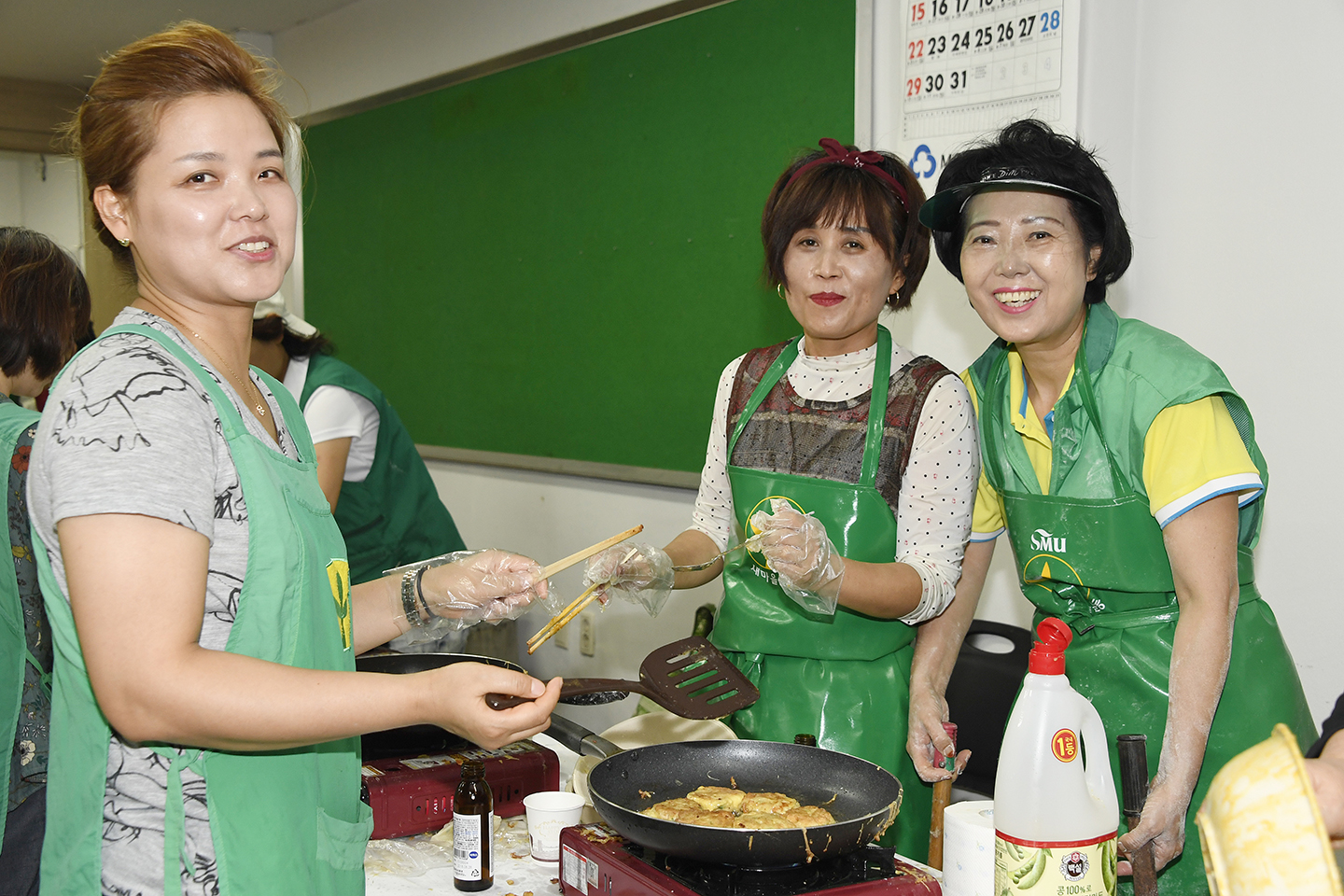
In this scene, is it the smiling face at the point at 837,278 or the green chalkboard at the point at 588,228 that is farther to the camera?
the green chalkboard at the point at 588,228

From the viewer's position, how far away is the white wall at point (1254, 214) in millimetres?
2213

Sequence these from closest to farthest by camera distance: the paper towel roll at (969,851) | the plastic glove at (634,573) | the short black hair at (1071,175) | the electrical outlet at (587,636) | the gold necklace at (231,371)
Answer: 1. the gold necklace at (231,371)
2. the paper towel roll at (969,851)
3. the short black hair at (1071,175)
4. the plastic glove at (634,573)
5. the electrical outlet at (587,636)

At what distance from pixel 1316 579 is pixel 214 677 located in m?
2.17

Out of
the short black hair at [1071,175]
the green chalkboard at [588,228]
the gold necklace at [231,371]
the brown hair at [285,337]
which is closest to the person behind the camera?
the gold necklace at [231,371]

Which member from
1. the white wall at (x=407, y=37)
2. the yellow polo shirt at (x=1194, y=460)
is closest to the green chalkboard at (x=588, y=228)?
the white wall at (x=407, y=37)

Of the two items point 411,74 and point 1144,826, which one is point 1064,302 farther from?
point 411,74

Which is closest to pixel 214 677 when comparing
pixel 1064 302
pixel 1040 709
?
pixel 1040 709

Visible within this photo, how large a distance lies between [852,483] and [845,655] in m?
0.31

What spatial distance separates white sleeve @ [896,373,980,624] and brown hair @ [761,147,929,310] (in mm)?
261

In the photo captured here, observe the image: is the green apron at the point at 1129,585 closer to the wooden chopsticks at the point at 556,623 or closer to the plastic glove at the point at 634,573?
the plastic glove at the point at 634,573

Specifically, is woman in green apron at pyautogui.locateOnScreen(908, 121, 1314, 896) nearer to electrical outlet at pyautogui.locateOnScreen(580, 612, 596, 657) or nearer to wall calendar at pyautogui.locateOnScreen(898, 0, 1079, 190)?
wall calendar at pyautogui.locateOnScreen(898, 0, 1079, 190)

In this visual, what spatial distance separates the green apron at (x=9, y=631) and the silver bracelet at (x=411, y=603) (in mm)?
822

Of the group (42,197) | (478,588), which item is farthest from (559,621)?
(42,197)

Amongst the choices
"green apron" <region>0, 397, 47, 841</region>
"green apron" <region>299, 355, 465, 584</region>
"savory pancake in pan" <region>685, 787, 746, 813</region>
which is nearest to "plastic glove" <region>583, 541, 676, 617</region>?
"savory pancake in pan" <region>685, 787, 746, 813</region>
